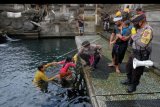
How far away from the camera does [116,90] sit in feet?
24.5

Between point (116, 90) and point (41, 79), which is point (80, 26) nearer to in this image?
point (41, 79)

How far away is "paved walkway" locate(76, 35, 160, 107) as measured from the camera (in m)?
6.54

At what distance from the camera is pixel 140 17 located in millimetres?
6004

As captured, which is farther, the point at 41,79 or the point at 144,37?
the point at 41,79

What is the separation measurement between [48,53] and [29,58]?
2.57m

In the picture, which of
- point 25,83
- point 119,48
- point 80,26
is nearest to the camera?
point 119,48

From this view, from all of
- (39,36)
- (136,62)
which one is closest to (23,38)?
(39,36)

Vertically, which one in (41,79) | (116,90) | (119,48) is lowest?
(41,79)

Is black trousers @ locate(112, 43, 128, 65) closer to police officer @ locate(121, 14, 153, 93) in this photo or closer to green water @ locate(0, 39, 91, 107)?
green water @ locate(0, 39, 91, 107)

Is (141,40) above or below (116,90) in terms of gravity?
above

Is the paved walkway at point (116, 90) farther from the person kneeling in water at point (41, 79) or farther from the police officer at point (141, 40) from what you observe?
the person kneeling in water at point (41, 79)

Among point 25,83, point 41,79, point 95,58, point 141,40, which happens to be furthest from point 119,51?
point 25,83

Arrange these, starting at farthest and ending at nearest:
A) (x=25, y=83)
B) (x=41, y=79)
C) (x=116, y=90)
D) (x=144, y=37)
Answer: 1. (x=25, y=83)
2. (x=41, y=79)
3. (x=116, y=90)
4. (x=144, y=37)

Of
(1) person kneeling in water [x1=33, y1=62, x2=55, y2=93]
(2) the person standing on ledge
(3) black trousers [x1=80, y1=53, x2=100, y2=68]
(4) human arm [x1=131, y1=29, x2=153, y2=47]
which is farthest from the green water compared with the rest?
(2) the person standing on ledge
